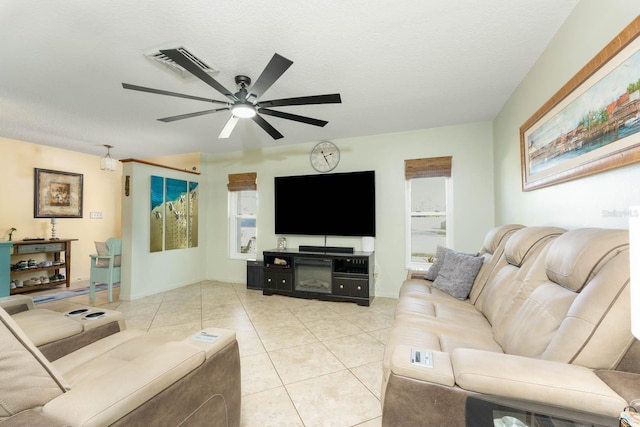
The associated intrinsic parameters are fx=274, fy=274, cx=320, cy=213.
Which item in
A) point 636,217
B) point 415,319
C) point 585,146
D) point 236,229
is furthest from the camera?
point 236,229

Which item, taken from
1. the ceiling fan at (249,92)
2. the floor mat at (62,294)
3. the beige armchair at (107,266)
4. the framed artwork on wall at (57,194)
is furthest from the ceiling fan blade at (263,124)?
the framed artwork on wall at (57,194)

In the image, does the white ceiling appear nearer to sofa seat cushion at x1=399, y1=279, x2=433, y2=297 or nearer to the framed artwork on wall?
the framed artwork on wall

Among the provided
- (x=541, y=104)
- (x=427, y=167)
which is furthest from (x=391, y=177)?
(x=541, y=104)

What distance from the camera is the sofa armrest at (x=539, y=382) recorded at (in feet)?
2.64

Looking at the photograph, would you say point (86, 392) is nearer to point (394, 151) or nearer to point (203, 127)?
point (203, 127)

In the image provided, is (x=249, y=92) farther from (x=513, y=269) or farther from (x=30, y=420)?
(x=513, y=269)

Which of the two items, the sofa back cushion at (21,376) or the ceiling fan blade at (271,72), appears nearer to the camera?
the sofa back cushion at (21,376)

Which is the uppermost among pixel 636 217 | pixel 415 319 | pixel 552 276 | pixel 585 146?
pixel 585 146

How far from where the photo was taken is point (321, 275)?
423 cm

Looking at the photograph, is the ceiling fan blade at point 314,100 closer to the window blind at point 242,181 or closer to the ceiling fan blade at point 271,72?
the ceiling fan blade at point 271,72

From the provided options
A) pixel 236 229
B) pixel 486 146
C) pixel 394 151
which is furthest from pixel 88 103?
pixel 486 146

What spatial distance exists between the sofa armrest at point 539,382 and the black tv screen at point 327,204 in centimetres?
329

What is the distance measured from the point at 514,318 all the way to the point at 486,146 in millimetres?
3044

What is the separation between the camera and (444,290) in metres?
2.64
